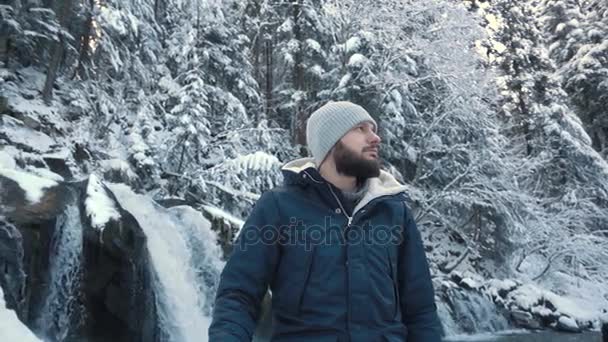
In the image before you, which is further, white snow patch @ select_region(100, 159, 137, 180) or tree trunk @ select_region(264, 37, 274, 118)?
tree trunk @ select_region(264, 37, 274, 118)

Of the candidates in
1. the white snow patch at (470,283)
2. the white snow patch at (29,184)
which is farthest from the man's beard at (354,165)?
the white snow patch at (470,283)

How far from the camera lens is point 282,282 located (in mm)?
2209

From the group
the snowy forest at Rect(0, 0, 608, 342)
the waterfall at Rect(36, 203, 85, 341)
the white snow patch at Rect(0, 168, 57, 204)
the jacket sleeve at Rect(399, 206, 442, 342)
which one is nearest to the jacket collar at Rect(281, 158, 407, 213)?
the jacket sleeve at Rect(399, 206, 442, 342)

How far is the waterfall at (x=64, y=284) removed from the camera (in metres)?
8.27

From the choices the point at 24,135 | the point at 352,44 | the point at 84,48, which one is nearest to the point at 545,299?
the point at 352,44

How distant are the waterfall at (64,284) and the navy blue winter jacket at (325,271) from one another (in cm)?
698

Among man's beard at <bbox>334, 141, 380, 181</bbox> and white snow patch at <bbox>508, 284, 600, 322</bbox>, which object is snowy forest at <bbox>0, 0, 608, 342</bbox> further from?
man's beard at <bbox>334, 141, 380, 181</bbox>

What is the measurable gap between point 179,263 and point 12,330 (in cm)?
432

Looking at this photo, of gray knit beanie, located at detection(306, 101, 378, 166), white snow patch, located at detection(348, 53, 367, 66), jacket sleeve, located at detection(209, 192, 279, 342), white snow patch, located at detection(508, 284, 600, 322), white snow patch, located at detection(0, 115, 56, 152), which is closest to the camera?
jacket sleeve, located at detection(209, 192, 279, 342)

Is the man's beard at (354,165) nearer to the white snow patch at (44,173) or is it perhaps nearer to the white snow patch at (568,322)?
the white snow patch at (44,173)

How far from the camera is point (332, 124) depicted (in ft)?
8.05

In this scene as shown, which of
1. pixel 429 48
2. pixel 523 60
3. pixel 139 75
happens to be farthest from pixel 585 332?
pixel 139 75

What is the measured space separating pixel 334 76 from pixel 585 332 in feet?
32.6

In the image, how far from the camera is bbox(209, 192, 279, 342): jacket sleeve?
2053mm
